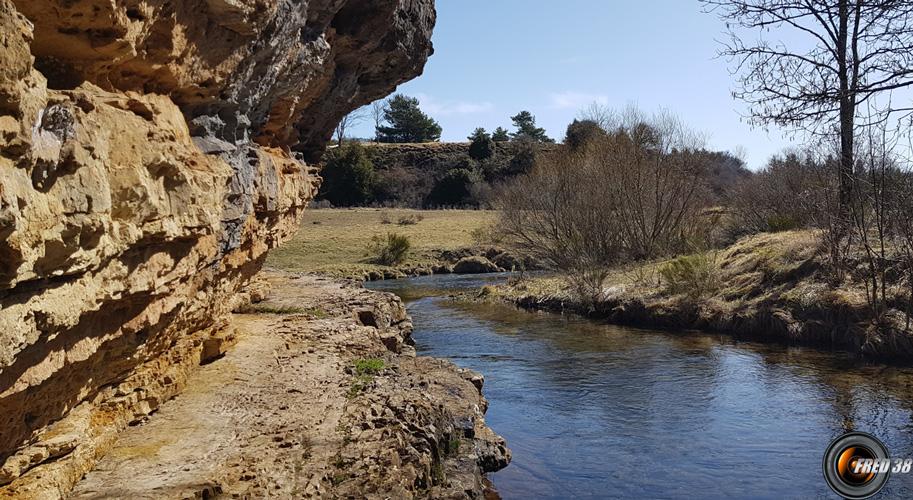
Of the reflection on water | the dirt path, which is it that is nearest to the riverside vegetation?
the reflection on water

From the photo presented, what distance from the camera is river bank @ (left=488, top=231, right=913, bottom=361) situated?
12.9 m

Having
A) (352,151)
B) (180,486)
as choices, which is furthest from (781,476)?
(352,151)

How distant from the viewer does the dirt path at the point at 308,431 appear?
4781 millimetres

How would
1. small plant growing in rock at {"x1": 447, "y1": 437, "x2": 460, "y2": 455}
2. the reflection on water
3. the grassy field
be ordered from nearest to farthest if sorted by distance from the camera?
1. small plant growing in rock at {"x1": 447, "y1": 437, "x2": 460, "y2": 455}
2. the reflection on water
3. the grassy field

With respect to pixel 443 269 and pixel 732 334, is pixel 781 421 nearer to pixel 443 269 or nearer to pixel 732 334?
pixel 732 334

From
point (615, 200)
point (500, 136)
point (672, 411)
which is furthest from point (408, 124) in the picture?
point (672, 411)

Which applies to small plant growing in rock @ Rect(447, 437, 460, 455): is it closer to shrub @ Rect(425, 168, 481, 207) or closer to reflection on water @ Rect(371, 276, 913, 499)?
reflection on water @ Rect(371, 276, 913, 499)

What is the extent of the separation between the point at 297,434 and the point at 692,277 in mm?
13336

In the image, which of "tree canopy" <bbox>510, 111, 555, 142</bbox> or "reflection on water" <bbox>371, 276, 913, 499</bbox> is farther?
"tree canopy" <bbox>510, 111, 555, 142</bbox>

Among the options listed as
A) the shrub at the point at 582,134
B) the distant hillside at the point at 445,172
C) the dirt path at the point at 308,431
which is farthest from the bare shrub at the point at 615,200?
the distant hillside at the point at 445,172

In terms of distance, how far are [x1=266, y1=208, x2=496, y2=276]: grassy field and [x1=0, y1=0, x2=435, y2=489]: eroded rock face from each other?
20.6 m

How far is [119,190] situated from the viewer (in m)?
4.00

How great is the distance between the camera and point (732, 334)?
14984 mm

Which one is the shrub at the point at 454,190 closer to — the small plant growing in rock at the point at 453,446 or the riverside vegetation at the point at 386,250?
the riverside vegetation at the point at 386,250
